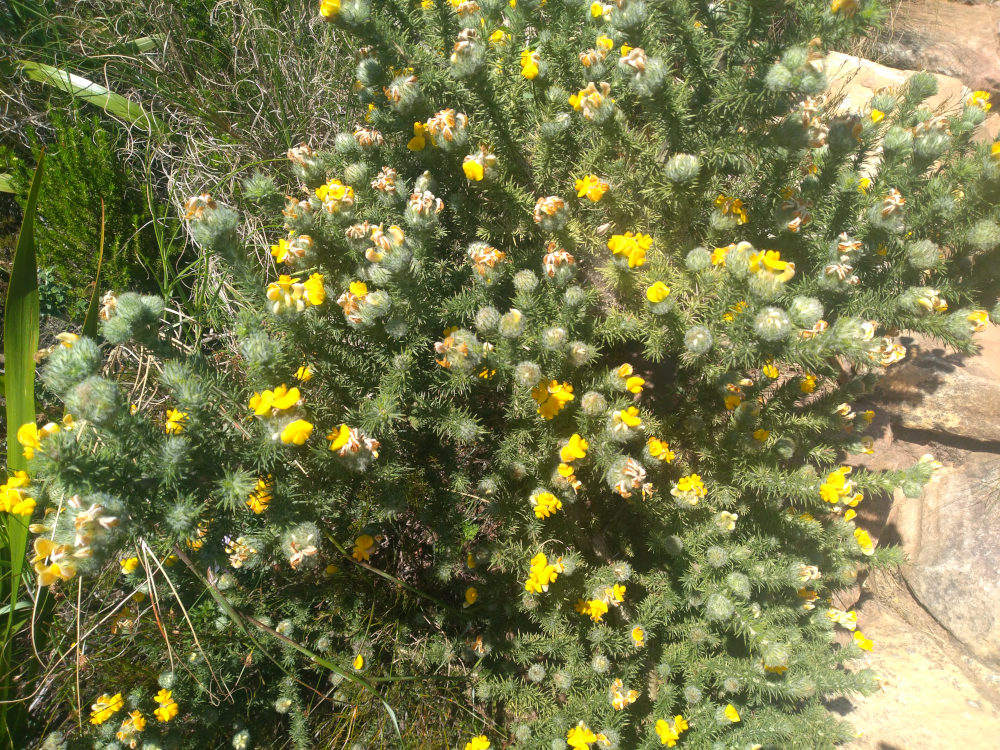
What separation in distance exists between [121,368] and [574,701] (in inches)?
119

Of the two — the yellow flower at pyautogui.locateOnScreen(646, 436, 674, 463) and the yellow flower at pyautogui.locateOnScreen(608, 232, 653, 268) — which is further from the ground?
the yellow flower at pyautogui.locateOnScreen(608, 232, 653, 268)

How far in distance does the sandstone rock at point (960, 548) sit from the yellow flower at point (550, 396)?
2.68m

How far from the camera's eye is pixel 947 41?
14.6 feet

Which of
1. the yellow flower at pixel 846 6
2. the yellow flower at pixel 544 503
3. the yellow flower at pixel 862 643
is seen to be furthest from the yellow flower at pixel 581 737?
the yellow flower at pixel 846 6

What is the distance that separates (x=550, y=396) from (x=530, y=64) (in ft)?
4.62

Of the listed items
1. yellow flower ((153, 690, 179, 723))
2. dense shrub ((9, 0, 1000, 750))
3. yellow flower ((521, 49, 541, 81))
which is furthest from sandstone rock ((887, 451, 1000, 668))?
yellow flower ((153, 690, 179, 723))

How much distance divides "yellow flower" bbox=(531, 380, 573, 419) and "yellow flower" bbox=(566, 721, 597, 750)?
1.39 metres

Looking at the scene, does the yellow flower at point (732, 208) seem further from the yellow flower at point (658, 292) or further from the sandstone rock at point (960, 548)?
the sandstone rock at point (960, 548)

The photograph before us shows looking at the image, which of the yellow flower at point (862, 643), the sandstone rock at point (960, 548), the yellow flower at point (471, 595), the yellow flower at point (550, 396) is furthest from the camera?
the sandstone rock at point (960, 548)

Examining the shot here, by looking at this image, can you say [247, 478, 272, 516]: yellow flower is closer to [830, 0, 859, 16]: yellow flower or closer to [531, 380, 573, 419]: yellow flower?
[531, 380, 573, 419]: yellow flower

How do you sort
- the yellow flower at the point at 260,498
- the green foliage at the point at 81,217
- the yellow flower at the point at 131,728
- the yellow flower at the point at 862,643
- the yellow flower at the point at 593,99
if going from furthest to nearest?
the green foliage at the point at 81,217
the yellow flower at the point at 862,643
the yellow flower at the point at 131,728
the yellow flower at the point at 593,99
the yellow flower at the point at 260,498

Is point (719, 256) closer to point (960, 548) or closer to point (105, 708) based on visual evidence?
point (960, 548)

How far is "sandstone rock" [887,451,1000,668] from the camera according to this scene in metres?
3.12

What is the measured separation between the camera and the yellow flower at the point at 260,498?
1.86 meters
